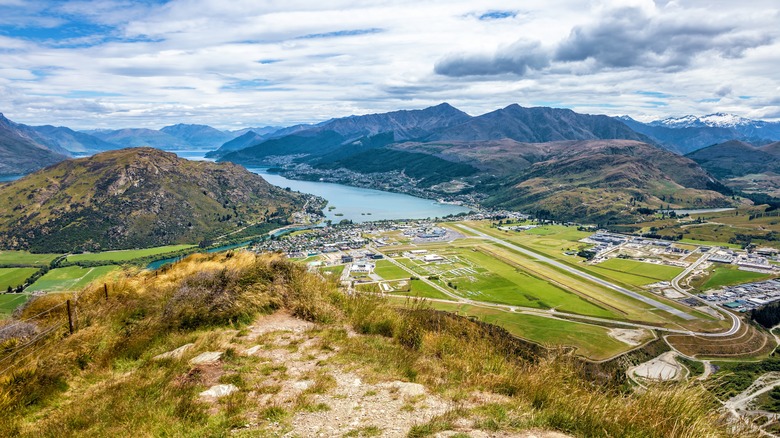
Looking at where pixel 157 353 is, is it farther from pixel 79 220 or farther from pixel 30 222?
pixel 30 222

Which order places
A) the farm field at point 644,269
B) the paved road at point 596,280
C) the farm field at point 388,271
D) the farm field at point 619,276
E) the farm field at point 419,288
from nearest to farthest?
the paved road at point 596,280 < the farm field at point 419,288 < the farm field at point 619,276 < the farm field at point 388,271 < the farm field at point 644,269

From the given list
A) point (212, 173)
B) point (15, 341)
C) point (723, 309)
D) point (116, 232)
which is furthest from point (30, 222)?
point (723, 309)

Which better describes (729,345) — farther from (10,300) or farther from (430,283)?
(10,300)

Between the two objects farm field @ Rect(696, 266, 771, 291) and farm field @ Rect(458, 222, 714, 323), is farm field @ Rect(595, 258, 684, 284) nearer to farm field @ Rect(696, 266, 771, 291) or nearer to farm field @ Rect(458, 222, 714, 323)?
farm field @ Rect(458, 222, 714, 323)

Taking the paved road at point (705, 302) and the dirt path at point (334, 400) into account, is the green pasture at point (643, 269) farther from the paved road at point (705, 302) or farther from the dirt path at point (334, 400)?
the dirt path at point (334, 400)

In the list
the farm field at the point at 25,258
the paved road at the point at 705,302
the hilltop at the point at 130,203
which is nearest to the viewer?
the paved road at the point at 705,302

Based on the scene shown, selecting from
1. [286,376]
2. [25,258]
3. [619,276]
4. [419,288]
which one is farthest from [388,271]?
[25,258]

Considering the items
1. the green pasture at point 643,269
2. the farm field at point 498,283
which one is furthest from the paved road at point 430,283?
the green pasture at point 643,269
